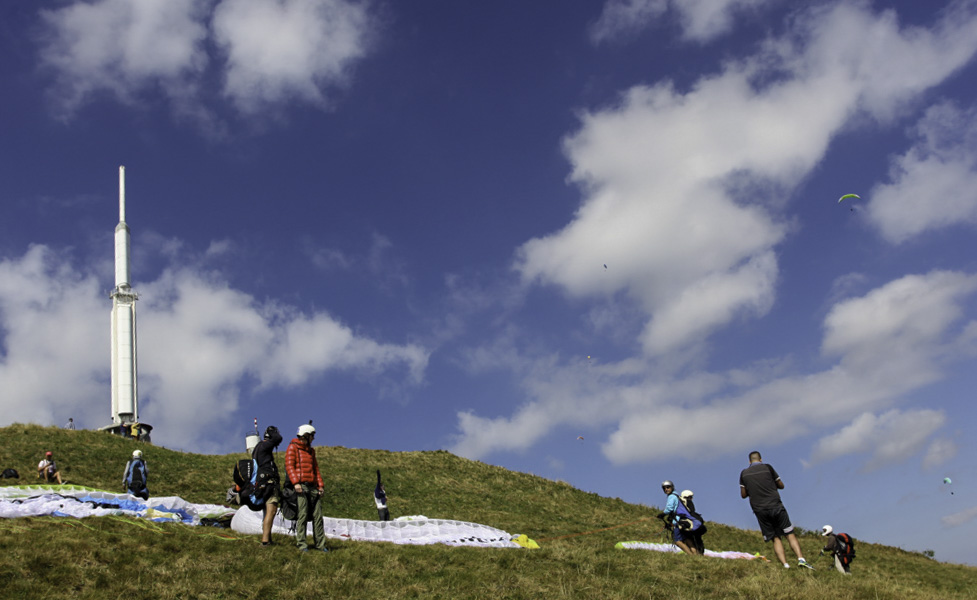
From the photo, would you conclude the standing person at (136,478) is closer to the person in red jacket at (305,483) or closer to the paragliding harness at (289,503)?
the paragliding harness at (289,503)

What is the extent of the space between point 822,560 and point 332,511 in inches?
842

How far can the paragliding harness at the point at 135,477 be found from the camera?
20.8 m

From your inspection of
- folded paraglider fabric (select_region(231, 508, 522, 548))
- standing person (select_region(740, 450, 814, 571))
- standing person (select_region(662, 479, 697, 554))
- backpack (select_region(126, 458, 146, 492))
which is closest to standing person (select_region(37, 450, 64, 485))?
backpack (select_region(126, 458, 146, 492))

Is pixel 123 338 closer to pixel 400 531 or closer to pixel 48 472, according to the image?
pixel 48 472

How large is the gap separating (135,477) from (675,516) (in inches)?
606

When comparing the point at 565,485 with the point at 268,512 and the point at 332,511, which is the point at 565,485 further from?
the point at 268,512

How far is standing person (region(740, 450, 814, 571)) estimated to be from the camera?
14.9 meters

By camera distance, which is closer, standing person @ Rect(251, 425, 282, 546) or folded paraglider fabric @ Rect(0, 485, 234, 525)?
standing person @ Rect(251, 425, 282, 546)

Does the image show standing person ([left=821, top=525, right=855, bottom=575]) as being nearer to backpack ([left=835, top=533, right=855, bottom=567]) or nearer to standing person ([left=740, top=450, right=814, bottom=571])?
backpack ([left=835, top=533, right=855, bottom=567])

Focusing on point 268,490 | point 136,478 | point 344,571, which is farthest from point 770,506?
point 136,478

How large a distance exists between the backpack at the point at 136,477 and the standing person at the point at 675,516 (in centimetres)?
1505

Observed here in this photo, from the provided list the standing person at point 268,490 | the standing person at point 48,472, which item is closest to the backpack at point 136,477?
the standing person at point 268,490

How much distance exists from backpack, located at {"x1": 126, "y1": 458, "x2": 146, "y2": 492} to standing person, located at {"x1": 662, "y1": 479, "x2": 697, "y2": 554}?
15048 millimetres

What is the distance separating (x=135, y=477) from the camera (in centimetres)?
2092
